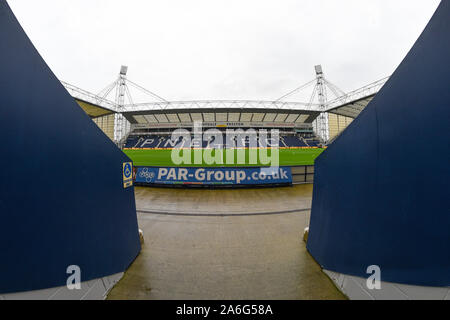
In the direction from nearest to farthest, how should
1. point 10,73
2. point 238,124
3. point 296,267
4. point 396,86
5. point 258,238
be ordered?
point 10,73
point 396,86
point 296,267
point 258,238
point 238,124

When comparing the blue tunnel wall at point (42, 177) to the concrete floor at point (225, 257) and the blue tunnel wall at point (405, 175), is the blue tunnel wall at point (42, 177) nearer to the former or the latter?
the concrete floor at point (225, 257)

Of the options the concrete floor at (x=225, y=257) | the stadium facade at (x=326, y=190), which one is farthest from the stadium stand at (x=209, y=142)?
the stadium facade at (x=326, y=190)

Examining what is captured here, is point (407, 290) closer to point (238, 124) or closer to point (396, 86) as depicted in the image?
point (396, 86)

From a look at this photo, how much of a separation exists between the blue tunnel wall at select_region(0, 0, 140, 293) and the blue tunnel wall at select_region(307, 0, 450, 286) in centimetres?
356

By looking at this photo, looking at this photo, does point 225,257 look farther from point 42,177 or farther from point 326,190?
point 42,177

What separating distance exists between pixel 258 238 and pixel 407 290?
254cm

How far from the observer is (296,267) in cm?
275

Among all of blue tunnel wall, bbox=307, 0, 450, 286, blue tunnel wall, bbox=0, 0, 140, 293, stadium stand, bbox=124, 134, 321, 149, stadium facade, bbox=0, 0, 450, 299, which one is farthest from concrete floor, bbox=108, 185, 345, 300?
stadium stand, bbox=124, 134, 321, 149

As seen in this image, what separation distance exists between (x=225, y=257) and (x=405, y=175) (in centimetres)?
294

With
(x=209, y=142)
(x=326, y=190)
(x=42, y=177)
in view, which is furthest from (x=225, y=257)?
(x=209, y=142)

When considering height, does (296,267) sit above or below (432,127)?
below

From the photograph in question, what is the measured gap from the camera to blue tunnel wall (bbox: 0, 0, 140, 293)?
132 centimetres

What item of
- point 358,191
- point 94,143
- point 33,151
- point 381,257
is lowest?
point 381,257
